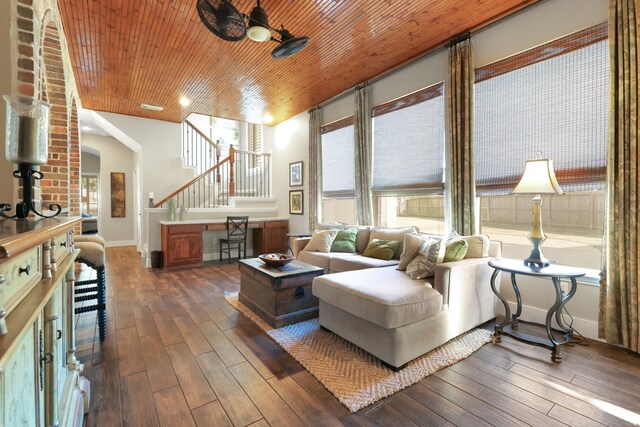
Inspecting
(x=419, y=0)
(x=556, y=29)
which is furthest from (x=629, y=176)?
(x=419, y=0)

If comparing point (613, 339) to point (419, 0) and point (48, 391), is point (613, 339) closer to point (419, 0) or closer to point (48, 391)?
point (419, 0)

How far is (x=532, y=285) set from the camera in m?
2.93

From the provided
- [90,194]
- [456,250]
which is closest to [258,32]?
[456,250]

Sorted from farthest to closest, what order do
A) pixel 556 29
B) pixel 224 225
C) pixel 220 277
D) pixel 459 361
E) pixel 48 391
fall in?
pixel 224 225
pixel 220 277
pixel 556 29
pixel 459 361
pixel 48 391

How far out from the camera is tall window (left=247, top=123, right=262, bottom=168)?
8383 millimetres

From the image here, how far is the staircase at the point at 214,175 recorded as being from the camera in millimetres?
6703

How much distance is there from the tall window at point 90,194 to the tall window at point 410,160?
7.87m

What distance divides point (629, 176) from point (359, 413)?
2.59m

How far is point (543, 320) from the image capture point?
2.83m

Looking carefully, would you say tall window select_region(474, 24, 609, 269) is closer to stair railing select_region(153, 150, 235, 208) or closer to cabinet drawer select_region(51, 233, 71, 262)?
cabinet drawer select_region(51, 233, 71, 262)

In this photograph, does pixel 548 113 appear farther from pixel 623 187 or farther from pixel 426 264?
pixel 426 264

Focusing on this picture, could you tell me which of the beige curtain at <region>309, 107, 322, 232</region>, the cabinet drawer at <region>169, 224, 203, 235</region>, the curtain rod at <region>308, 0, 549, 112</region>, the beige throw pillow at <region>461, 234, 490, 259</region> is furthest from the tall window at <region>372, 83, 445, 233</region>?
the cabinet drawer at <region>169, 224, 203, 235</region>

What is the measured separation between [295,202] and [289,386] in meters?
4.69

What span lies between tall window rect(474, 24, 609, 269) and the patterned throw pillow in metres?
1.16
